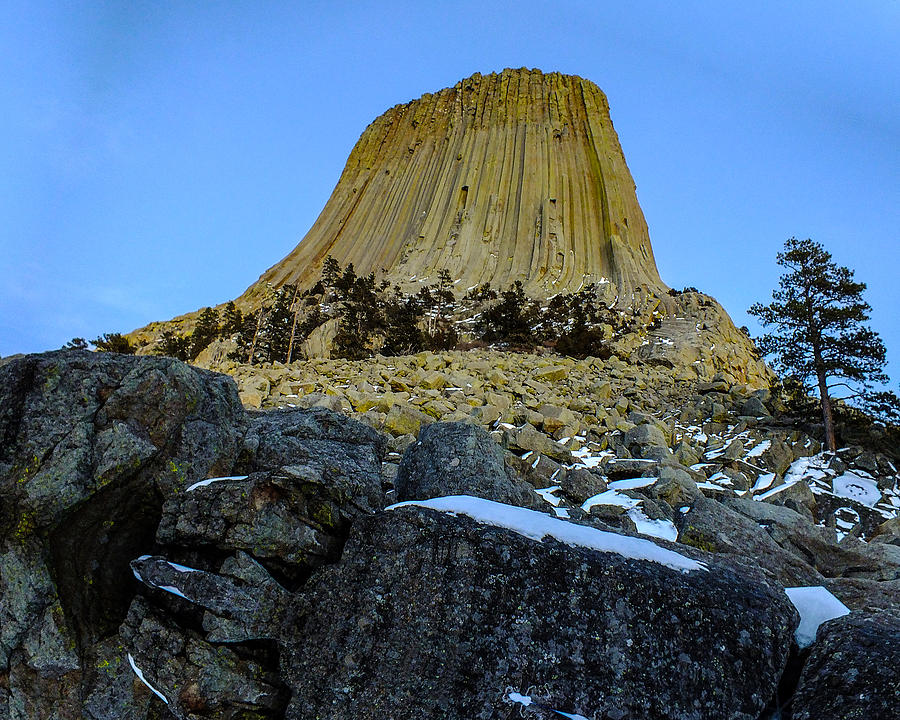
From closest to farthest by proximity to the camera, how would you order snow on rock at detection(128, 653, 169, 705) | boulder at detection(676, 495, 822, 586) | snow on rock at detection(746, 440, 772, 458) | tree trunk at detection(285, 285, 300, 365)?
snow on rock at detection(128, 653, 169, 705)
boulder at detection(676, 495, 822, 586)
snow on rock at detection(746, 440, 772, 458)
tree trunk at detection(285, 285, 300, 365)

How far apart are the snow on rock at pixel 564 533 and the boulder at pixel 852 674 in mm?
798

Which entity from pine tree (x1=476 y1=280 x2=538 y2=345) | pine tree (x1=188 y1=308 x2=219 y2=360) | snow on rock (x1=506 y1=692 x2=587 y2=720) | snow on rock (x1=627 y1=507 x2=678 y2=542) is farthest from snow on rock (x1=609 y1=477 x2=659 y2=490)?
pine tree (x1=188 y1=308 x2=219 y2=360)

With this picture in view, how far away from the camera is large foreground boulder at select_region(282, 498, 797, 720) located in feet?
10.5

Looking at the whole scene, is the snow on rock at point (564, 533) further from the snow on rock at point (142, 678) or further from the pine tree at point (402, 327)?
the pine tree at point (402, 327)

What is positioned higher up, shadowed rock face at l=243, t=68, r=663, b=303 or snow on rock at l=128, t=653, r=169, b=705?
shadowed rock face at l=243, t=68, r=663, b=303

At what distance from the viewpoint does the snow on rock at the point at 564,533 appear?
3.81 m

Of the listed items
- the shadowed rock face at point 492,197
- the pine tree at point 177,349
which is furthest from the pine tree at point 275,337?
the shadowed rock face at point 492,197

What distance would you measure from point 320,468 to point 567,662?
87.7 inches

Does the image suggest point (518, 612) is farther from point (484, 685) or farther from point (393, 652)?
point (393, 652)

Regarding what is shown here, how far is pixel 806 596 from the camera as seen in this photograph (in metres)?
4.14

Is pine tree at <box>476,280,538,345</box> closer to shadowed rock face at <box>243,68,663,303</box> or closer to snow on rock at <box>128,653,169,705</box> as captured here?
shadowed rock face at <box>243,68,663,303</box>

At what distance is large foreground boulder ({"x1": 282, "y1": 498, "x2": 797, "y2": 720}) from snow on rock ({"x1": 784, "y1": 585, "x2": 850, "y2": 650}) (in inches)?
5.6

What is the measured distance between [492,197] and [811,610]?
53.5m

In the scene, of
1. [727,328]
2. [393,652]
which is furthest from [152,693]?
[727,328]
